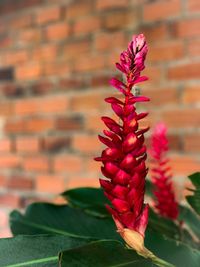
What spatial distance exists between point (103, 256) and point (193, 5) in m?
1.47

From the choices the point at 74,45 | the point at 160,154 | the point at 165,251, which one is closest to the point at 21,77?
the point at 74,45

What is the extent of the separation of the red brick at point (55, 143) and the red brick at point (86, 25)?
446 mm

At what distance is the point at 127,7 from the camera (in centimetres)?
194

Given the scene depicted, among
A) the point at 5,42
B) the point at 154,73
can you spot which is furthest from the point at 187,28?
the point at 5,42

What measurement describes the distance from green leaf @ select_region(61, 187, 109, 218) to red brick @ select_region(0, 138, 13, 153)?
1594mm

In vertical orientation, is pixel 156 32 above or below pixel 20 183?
above

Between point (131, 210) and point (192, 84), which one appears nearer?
point (131, 210)

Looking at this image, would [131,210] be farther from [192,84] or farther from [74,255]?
[192,84]

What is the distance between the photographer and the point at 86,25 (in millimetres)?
2064

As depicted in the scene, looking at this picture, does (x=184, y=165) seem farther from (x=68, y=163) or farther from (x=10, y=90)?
(x=10, y=90)

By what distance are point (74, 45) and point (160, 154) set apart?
4.84 ft

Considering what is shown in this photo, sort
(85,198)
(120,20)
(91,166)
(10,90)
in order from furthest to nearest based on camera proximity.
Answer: (10,90) → (91,166) → (120,20) → (85,198)

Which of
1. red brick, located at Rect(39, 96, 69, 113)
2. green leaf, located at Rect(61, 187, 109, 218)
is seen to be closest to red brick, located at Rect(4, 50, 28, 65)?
red brick, located at Rect(39, 96, 69, 113)

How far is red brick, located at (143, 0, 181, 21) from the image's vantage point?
70.6 inches
